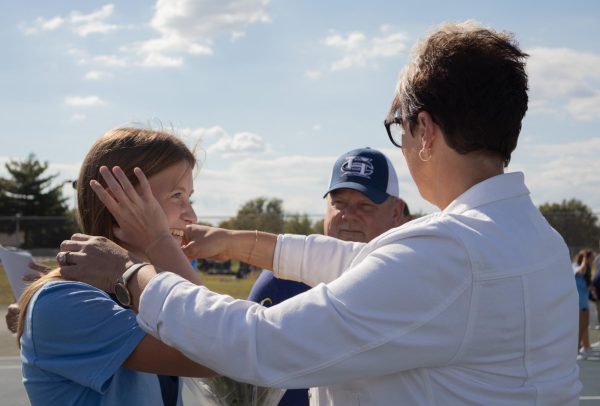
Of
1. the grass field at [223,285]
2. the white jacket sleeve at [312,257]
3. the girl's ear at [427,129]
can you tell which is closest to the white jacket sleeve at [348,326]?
the girl's ear at [427,129]

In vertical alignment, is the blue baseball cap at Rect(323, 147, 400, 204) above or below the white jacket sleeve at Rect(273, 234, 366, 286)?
above

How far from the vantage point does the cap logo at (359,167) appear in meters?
4.14

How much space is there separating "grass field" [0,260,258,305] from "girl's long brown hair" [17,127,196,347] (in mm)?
18092

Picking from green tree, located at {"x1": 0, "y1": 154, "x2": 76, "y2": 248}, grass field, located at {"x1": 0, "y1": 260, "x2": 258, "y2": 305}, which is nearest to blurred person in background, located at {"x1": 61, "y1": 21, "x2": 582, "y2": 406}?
grass field, located at {"x1": 0, "y1": 260, "x2": 258, "y2": 305}

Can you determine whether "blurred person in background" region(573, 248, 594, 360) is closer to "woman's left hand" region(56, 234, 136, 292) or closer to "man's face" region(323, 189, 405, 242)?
"man's face" region(323, 189, 405, 242)

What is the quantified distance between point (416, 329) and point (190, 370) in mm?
684

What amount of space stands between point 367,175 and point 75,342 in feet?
8.04

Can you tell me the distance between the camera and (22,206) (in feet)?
171

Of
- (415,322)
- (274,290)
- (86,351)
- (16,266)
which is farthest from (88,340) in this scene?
(16,266)

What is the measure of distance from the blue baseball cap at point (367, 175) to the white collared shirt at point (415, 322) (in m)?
2.20

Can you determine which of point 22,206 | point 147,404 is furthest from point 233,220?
point 22,206

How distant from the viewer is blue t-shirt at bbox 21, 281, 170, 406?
6.44 ft

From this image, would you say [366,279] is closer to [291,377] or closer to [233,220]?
[291,377]

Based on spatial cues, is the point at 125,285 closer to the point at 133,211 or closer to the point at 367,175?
the point at 133,211
